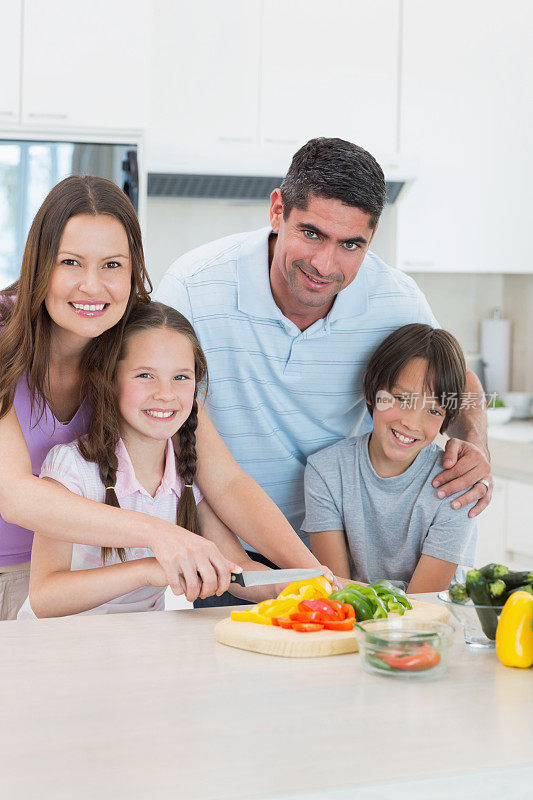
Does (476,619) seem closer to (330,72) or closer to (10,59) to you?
(10,59)

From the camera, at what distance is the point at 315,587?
1272mm

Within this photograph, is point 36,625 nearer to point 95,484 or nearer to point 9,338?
point 95,484

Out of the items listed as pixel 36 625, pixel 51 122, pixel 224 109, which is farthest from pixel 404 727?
pixel 224 109

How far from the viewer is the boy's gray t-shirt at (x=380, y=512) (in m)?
1.80

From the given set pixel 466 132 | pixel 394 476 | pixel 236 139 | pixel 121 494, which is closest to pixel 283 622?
pixel 121 494

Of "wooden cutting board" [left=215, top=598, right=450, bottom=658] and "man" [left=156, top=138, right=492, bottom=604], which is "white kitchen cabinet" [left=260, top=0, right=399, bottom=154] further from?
"wooden cutting board" [left=215, top=598, right=450, bottom=658]

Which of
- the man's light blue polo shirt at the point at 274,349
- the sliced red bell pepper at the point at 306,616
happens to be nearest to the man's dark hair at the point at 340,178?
the man's light blue polo shirt at the point at 274,349

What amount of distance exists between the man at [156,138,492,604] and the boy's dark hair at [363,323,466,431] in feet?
0.18

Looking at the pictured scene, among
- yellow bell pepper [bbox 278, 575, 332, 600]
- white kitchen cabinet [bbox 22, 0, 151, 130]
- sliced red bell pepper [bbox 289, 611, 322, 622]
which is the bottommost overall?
sliced red bell pepper [bbox 289, 611, 322, 622]

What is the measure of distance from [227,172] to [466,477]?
6.35 feet

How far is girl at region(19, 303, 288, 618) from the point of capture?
1.46 metres

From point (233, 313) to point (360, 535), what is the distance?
0.53 metres

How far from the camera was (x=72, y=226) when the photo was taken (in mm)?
1449

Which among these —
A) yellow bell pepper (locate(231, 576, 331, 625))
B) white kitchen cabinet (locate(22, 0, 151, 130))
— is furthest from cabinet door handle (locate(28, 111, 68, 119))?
yellow bell pepper (locate(231, 576, 331, 625))
